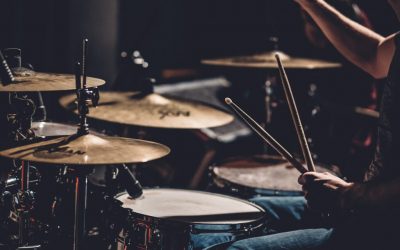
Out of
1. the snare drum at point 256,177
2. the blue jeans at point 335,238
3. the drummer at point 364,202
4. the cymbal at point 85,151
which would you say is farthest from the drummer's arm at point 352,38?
the cymbal at point 85,151

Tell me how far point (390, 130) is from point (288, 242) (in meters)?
0.49

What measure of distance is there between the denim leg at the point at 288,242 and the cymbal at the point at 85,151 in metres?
0.40

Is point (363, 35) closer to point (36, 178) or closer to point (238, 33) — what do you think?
point (36, 178)

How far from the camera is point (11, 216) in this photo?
2221mm

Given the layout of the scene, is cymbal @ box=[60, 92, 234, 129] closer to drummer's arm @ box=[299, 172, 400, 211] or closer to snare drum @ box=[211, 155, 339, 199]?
snare drum @ box=[211, 155, 339, 199]

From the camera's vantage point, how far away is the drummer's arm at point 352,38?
2.46m

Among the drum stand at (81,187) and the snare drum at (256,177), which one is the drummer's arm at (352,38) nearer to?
the snare drum at (256,177)

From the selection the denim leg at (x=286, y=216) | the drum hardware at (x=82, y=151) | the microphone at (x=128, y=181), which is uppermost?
the drum hardware at (x=82, y=151)

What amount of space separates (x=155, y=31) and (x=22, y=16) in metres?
1.82

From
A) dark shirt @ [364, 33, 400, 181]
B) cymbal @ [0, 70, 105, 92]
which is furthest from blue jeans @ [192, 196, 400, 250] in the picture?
cymbal @ [0, 70, 105, 92]

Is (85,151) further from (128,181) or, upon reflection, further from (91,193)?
(91,193)

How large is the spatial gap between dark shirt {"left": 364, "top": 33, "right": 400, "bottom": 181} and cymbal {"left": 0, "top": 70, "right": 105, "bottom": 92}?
0.98 metres

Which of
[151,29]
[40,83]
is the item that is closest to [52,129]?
[40,83]

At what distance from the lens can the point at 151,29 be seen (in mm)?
5684
